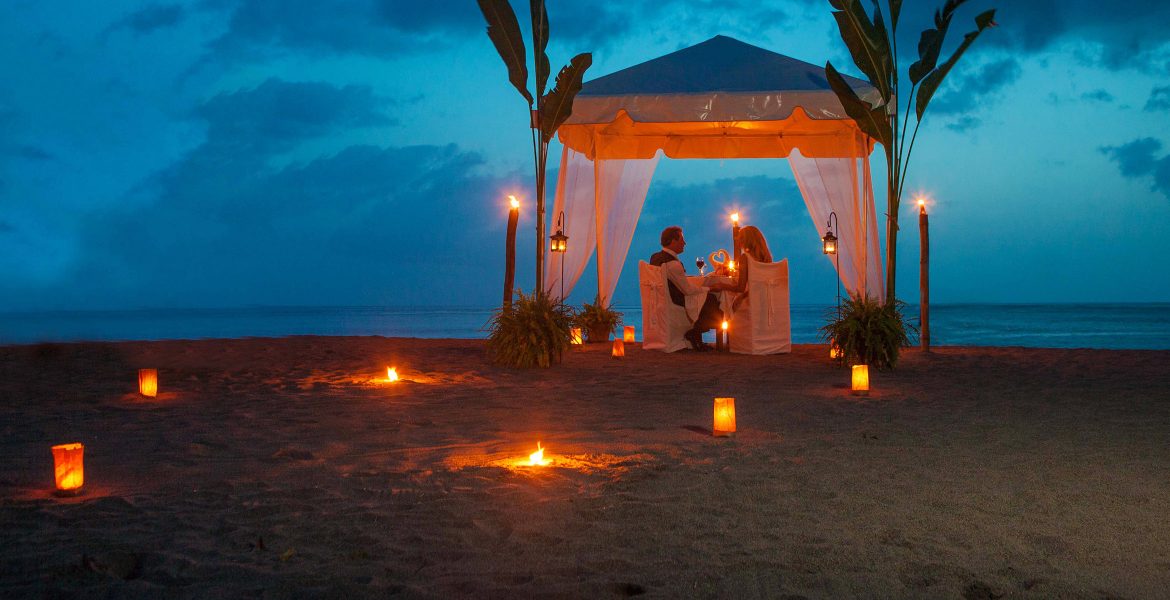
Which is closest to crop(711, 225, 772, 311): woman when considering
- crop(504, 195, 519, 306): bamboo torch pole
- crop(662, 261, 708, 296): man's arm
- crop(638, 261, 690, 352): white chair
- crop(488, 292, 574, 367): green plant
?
crop(662, 261, 708, 296): man's arm

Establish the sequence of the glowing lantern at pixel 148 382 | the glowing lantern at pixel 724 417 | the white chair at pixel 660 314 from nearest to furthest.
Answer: the glowing lantern at pixel 724 417, the glowing lantern at pixel 148 382, the white chair at pixel 660 314

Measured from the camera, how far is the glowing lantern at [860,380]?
18.2 ft

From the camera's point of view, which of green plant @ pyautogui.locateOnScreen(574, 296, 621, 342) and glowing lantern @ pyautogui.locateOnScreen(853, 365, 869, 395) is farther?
green plant @ pyautogui.locateOnScreen(574, 296, 621, 342)

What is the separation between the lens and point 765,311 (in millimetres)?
8281

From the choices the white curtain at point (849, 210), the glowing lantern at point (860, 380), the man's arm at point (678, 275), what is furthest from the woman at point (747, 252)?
the glowing lantern at point (860, 380)

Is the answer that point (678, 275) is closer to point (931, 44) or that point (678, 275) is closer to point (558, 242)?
point (558, 242)

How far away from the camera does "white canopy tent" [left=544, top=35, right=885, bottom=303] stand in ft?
28.0

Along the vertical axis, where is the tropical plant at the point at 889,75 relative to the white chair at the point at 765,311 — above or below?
above

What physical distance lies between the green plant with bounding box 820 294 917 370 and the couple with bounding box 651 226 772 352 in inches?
50.7

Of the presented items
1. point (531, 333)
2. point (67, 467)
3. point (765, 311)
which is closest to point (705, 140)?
point (765, 311)

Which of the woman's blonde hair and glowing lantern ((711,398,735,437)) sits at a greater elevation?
the woman's blonde hair

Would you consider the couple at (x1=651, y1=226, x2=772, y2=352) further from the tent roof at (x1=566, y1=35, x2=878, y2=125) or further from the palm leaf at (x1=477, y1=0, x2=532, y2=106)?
the palm leaf at (x1=477, y1=0, x2=532, y2=106)

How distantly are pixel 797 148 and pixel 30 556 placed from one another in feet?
28.4

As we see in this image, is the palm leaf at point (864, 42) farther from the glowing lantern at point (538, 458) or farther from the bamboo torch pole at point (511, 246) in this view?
the glowing lantern at point (538, 458)
